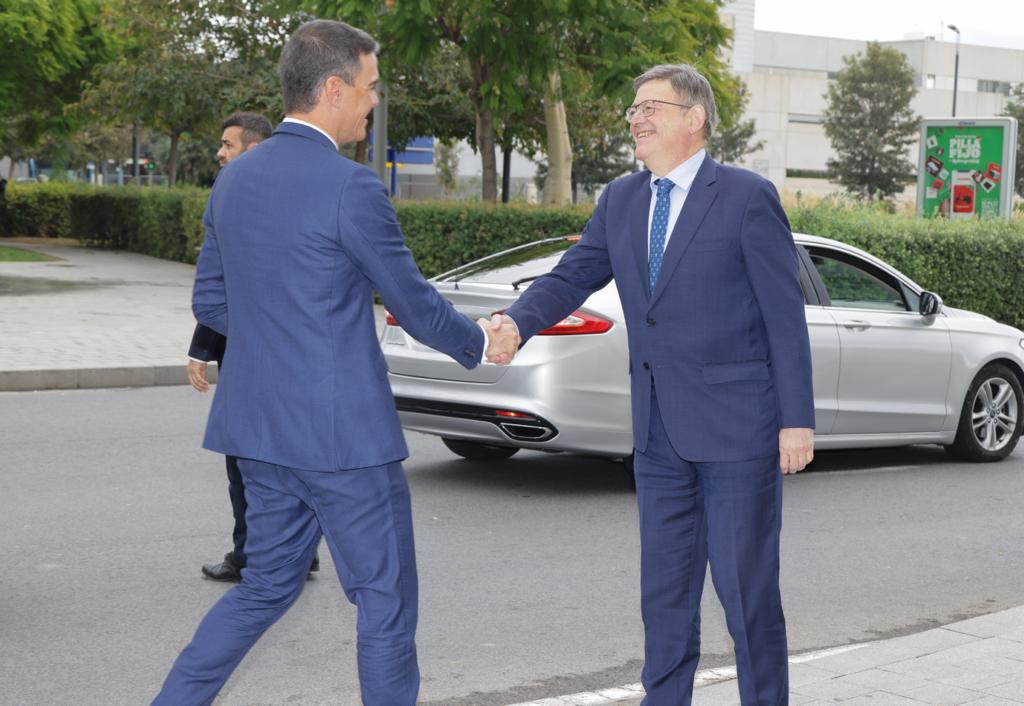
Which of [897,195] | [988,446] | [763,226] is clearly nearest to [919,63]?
[897,195]

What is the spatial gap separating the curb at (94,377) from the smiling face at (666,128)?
9245mm

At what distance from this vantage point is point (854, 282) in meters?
8.93

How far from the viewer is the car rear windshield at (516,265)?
26.9 feet

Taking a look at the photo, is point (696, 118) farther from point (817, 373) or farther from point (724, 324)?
point (817, 373)

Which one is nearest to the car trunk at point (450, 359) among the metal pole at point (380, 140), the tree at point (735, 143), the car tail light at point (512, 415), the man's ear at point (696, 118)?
the car tail light at point (512, 415)

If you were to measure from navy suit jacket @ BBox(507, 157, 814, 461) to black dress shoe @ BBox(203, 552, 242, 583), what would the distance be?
2.68 meters

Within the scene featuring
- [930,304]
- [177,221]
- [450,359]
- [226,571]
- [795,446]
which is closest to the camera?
[795,446]

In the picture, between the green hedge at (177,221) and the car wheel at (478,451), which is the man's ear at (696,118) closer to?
the car wheel at (478,451)

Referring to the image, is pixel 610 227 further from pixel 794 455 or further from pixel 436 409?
pixel 436 409

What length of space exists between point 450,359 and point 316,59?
459 centimetres

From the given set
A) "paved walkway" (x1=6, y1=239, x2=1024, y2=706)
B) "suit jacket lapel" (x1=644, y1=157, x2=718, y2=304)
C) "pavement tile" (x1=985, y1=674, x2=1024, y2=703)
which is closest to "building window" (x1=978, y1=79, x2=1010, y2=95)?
"paved walkway" (x1=6, y1=239, x2=1024, y2=706)

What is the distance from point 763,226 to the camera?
3842 millimetres

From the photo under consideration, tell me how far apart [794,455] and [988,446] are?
250 inches

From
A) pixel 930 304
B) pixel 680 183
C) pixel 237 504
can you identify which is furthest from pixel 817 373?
pixel 680 183
